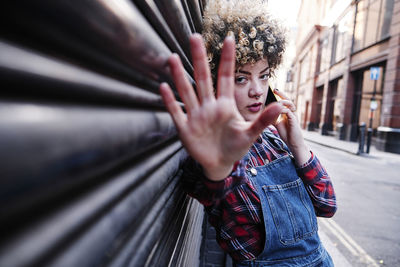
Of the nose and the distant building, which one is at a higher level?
the distant building

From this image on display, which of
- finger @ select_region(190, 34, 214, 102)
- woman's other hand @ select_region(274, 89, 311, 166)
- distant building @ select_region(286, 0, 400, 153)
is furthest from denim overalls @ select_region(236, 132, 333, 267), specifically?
distant building @ select_region(286, 0, 400, 153)

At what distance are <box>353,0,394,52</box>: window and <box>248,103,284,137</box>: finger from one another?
15.2 m

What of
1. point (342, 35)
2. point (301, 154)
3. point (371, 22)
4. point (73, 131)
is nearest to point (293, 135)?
point (301, 154)

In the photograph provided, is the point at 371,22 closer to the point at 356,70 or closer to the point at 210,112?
the point at 356,70

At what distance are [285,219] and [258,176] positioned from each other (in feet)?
0.78

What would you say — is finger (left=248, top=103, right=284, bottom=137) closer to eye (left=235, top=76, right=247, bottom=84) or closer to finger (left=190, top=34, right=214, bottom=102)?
finger (left=190, top=34, right=214, bottom=102)

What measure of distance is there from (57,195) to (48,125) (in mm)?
106

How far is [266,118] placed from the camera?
63cm

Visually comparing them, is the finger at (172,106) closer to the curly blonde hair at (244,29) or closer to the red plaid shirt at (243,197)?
the red plaid shirt at (243,197)

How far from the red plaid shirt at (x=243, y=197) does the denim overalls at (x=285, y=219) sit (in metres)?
0.04

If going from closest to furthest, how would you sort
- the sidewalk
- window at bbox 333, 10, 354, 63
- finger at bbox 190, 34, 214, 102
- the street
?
1. finger at bbox 190, 34, 214, 102
2. the street
3. the sidewalk
4. window at bbox 333, 10, 354, 63

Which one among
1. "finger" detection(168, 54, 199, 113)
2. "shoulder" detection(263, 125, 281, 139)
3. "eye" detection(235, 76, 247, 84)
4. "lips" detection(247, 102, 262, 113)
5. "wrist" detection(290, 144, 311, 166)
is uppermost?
"eye" detection(235, 76, 247, 84)

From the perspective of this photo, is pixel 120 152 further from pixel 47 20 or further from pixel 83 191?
pixel 47 20

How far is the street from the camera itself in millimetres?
2975
